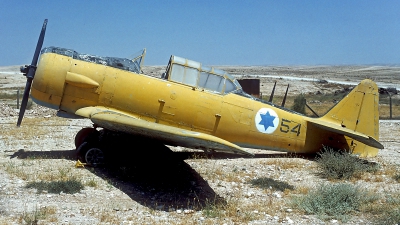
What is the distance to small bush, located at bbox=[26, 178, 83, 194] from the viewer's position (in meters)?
6.69

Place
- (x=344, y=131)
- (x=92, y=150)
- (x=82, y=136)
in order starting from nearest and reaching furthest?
(x=92, y=150) < (x=82, y=136) < (x=344, y=131)

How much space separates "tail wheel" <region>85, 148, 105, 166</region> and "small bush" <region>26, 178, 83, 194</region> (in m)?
1.53

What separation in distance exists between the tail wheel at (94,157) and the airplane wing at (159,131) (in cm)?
83

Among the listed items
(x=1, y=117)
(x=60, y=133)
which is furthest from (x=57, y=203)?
(x=1, y=117)

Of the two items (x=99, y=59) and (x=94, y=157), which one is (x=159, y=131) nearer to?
(x=94, y=157)

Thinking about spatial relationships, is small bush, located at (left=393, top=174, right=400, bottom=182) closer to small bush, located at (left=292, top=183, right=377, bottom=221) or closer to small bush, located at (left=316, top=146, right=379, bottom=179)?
small bush, located at (left=316, top=146, right=379, bottom=179)

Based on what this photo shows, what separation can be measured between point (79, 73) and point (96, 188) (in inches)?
111

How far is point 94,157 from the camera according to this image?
866 cm

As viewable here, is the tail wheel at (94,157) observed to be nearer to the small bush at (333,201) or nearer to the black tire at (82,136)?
the black tire at (82,136)

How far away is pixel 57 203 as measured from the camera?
20.2 ft

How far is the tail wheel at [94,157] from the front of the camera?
859 cm

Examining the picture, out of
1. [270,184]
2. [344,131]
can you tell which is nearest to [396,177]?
[344,131]

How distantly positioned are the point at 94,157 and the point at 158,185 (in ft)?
5.82

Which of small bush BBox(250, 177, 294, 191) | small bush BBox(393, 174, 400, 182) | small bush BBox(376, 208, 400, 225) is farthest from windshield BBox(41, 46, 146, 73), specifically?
small bush BBox(393, 174, 400, 182)
